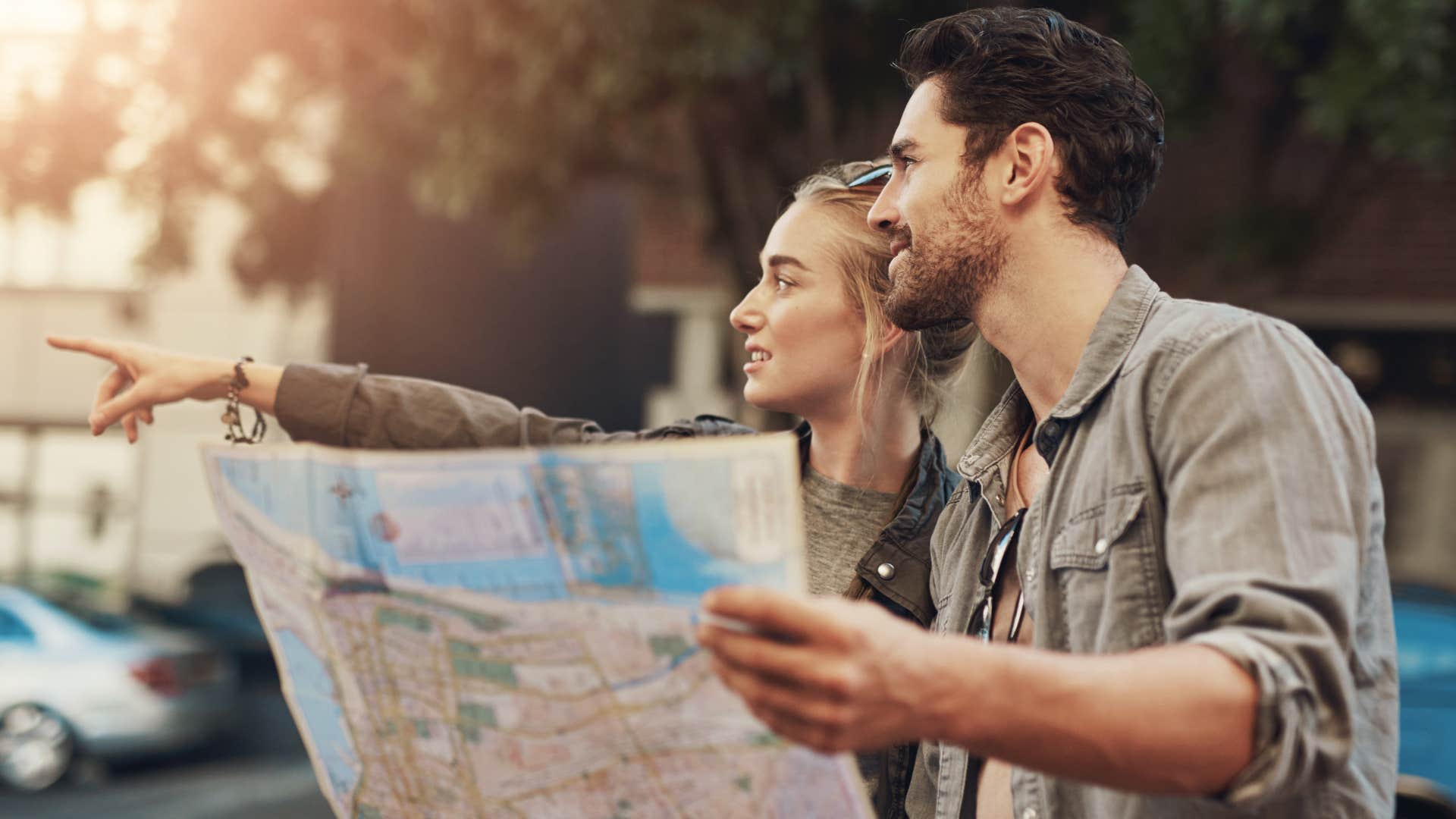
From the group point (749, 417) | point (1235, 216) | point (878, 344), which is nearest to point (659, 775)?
point (878, 344)

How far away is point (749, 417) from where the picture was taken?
9422 mm

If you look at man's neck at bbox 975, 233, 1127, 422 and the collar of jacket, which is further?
man's neck at bbox 975, 233, 1127, 422

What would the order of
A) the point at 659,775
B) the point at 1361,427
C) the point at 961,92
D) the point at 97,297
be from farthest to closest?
the point at 97,297
the point at 961,92
the point at 1361,427
the point at 659,775

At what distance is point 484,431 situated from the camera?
1.95 meters

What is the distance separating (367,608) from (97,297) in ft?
58.5

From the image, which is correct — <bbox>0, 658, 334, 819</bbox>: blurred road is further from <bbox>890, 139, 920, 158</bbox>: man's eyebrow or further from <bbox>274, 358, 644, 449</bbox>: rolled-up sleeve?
<bbox>890, 139, 920, 158</bbox>: man's eyebrow

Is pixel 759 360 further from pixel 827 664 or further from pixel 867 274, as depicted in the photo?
pixel 827 664

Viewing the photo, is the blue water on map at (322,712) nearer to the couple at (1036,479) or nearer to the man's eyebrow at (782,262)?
the couple at (1036,479)

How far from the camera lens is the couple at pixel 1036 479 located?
3.39 feet

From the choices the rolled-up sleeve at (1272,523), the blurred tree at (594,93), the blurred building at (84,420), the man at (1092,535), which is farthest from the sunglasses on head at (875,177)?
the blurred building at (84,420)

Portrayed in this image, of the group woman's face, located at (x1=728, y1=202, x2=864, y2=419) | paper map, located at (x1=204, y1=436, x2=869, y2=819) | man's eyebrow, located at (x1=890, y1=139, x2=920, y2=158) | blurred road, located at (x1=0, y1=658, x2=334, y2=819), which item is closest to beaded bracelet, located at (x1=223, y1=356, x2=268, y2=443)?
paper map, located at (x1=204, y1=436, x2=869, y2=819)

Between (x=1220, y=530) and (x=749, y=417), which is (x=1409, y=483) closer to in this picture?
(x=749, y=417)

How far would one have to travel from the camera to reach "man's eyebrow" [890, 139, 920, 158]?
1812 millimetres

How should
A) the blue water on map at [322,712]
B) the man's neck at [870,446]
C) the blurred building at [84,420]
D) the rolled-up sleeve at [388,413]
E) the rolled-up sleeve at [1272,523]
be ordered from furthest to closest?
the blurred building at [84,420], the man's neck at [870,446], the rolled-up sleeve at [388,413], the blue water on map at [322,712], the rolled-up sleeve at [1272,523]
